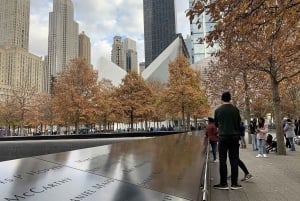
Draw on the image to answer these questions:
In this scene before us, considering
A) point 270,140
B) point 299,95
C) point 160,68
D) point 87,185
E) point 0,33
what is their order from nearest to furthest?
point 87,185 < point 270,140 < point 299,95 < point 160,68 < point 0,33

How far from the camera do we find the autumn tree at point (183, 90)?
115 feet

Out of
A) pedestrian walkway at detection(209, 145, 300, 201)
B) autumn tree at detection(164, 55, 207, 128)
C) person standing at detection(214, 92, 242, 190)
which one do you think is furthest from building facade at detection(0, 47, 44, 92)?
person standing at detection(214, 92, 242, 190)

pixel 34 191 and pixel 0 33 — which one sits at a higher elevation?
pixel 0 33

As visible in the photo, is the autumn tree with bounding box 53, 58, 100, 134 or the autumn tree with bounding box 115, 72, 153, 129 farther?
the autumn tree with bounding box 115, 72, 153, 129

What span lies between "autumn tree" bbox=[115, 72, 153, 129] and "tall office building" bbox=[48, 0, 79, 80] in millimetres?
154436

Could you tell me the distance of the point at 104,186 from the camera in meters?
2.80

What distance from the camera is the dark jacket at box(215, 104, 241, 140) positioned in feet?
20.4

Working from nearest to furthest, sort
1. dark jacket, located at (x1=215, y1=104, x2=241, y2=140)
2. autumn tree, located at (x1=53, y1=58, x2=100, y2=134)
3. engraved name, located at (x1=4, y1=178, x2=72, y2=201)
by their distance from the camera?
1. engraved name, located at (x1=4, y1=178, x2=72, y2=201)
2. dark jacket, located at (x1=215, y1=104, x2=241, y2=140)
3. autumn tree, located at (x1=53, y1=58, x2=100, y2=134)

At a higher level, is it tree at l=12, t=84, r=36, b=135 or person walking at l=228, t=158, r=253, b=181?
tree at l=12, t=84, r=36, b=135

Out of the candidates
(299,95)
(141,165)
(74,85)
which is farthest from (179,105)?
(141,165)

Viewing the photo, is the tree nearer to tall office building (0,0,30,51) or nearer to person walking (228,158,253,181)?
person walking (228,158,253,181)

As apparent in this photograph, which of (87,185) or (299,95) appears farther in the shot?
(299,95)

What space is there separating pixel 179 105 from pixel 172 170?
31350 millimetres

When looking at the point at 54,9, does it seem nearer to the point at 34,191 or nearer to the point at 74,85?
the point at 74,85
